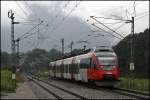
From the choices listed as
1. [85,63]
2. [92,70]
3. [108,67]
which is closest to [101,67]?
[108,67]

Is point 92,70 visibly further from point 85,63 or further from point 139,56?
point 139,56

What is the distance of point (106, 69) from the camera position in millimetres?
41969

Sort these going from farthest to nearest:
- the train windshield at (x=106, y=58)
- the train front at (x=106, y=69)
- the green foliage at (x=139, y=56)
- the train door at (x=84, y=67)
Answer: the green foliage at (x=139, y=56)
the train door at (x=84, y=67)
the train windshield at (x=106, y=58)
the train front at (x=106, y=69)

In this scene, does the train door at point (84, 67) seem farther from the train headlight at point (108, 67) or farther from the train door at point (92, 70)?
the train headlight at point (108, 67)

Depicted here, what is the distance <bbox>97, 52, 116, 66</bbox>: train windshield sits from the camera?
4191 centimetres

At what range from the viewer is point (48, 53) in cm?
16212

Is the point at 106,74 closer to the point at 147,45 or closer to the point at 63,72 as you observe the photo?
the point at 63,72

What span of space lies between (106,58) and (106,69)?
3.23ft

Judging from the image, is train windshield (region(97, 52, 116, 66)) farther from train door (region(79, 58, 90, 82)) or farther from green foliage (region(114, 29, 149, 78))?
green foliage (region(114, 29, 149, 78))

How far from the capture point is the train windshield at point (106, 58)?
137ft

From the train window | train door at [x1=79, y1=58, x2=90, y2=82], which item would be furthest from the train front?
train door at [x1=79, y1=58, x2=90, y2=82]

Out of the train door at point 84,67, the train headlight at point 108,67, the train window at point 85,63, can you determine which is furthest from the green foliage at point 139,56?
the train headlight at point 108,67

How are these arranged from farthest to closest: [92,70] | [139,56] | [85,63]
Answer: [139,56] → [85,63] → [92,70]

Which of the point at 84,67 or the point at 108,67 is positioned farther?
the point at 84,67
